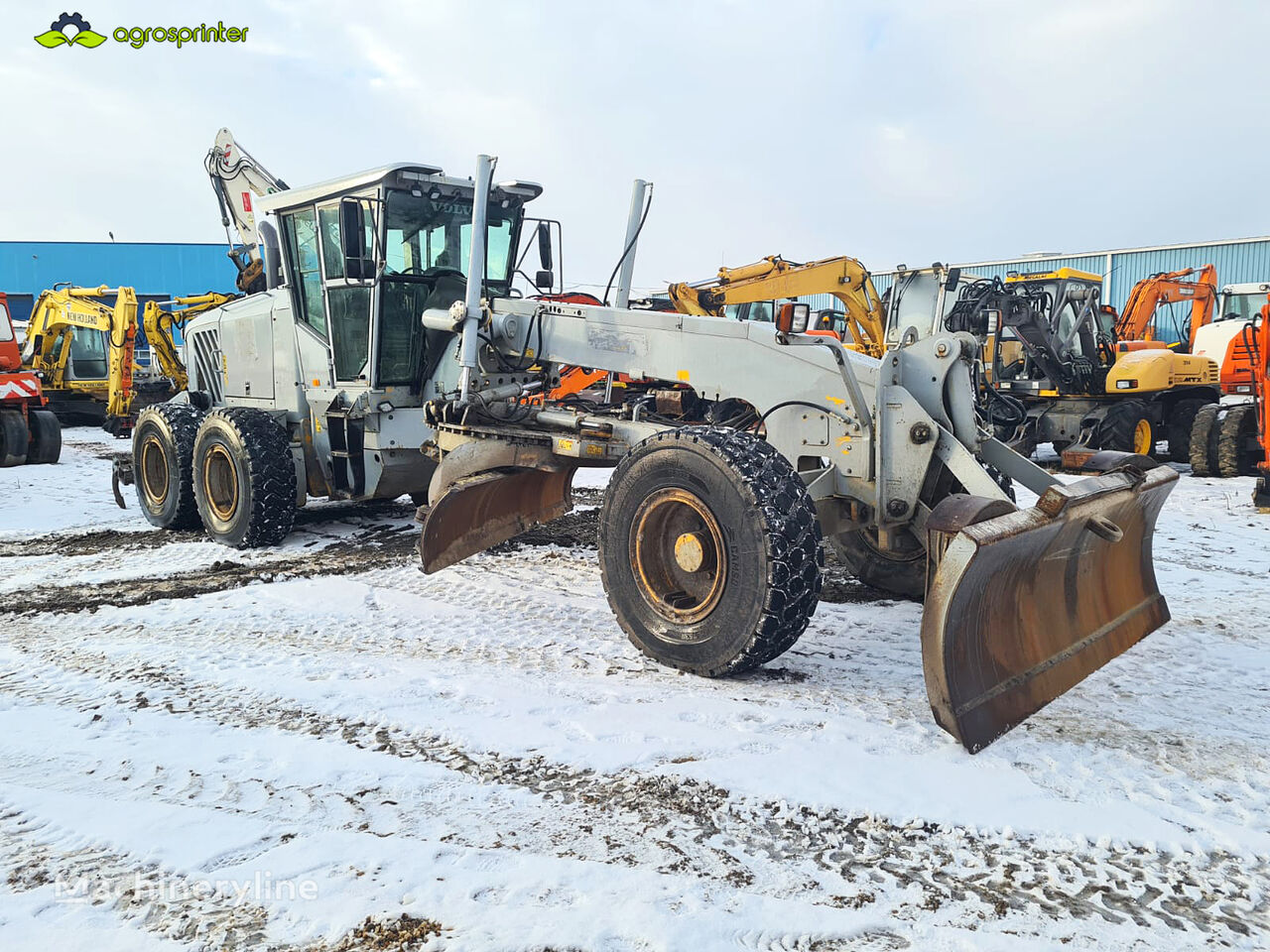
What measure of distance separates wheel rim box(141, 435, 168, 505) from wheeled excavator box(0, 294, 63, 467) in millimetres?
6570

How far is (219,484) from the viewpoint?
25.1 ft

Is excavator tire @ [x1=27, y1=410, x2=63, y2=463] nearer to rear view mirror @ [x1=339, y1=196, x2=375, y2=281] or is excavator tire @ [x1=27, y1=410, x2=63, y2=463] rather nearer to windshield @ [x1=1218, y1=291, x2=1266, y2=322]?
rear view mirror @ [x1=339, y1=196, x2=375, y2=281]

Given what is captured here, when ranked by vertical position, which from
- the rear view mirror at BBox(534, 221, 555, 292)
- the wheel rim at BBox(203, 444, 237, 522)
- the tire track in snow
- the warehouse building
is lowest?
the tire track in snow

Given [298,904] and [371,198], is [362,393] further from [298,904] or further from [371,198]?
[298,904]

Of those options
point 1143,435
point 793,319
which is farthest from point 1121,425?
point 793,319

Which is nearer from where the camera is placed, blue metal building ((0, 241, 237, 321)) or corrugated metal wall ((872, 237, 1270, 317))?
corrugated metal wall ((872, 237, 1270, 317))

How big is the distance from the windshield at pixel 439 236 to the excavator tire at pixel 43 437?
385 inches

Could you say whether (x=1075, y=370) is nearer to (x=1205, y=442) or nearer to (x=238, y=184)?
(x=1205, y=442)

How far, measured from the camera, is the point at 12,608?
5.59 metres

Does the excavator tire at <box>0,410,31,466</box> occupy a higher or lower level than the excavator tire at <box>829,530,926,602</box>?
higher

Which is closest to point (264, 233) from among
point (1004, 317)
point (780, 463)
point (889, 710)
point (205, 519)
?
point (205, 519)

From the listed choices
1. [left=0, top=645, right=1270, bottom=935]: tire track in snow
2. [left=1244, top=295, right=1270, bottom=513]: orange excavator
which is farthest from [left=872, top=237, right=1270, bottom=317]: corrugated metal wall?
[left=0, top=645, right=1270, bottom=935]: tire track in snow

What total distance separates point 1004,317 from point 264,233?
29.8ft

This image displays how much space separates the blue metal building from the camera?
41.4 meters
